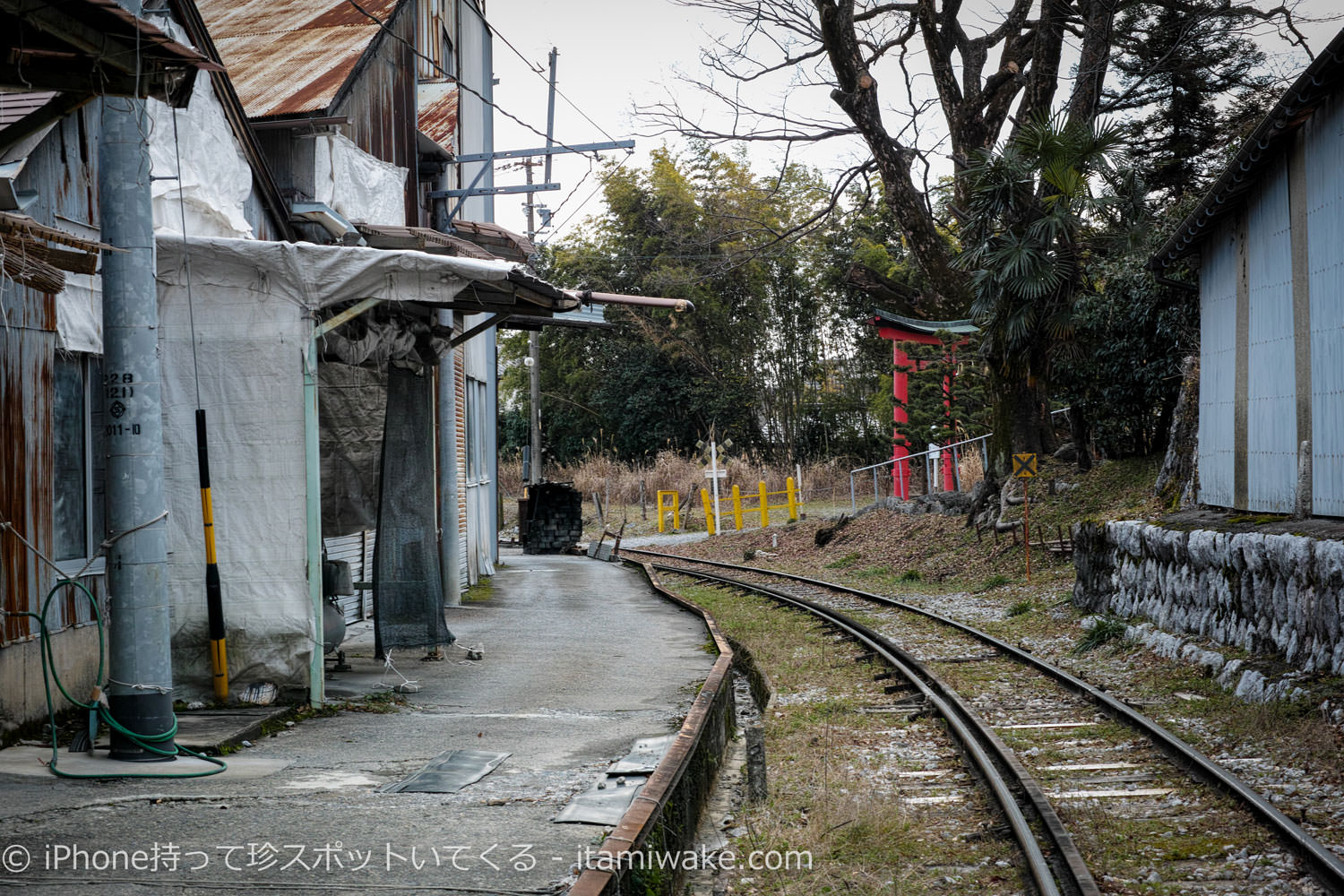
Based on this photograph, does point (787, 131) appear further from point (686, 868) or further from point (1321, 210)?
point (686, 868)

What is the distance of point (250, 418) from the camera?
321 inches

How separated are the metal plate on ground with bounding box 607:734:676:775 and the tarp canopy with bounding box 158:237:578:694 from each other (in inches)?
102

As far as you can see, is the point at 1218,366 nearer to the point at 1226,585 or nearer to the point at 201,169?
the point at 1226,585

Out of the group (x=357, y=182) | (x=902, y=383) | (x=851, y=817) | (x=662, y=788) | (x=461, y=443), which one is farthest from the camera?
(x=902, y=383)

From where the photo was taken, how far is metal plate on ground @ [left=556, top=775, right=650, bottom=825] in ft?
16.9

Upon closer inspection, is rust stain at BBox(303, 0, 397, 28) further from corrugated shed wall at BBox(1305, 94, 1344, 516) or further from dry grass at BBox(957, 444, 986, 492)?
dry grass at BBox(957, 444, 986, 492)

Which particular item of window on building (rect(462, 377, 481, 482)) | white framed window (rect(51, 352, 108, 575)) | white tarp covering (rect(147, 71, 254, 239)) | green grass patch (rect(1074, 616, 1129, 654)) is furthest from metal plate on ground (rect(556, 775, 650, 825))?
window on building (rect(462, 377, 481, 482))

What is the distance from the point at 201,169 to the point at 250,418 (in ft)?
7.80

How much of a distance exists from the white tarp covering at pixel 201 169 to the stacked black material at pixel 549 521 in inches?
730

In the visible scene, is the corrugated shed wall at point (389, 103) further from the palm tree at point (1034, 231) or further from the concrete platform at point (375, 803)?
the palm tree at point (1034, 231)

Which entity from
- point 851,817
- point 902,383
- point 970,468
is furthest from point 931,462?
point 851,817

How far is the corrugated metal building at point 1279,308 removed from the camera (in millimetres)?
9609

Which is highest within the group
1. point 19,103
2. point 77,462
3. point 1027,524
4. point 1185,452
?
point 19,103

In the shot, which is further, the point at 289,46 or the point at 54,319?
the point at 289,46
